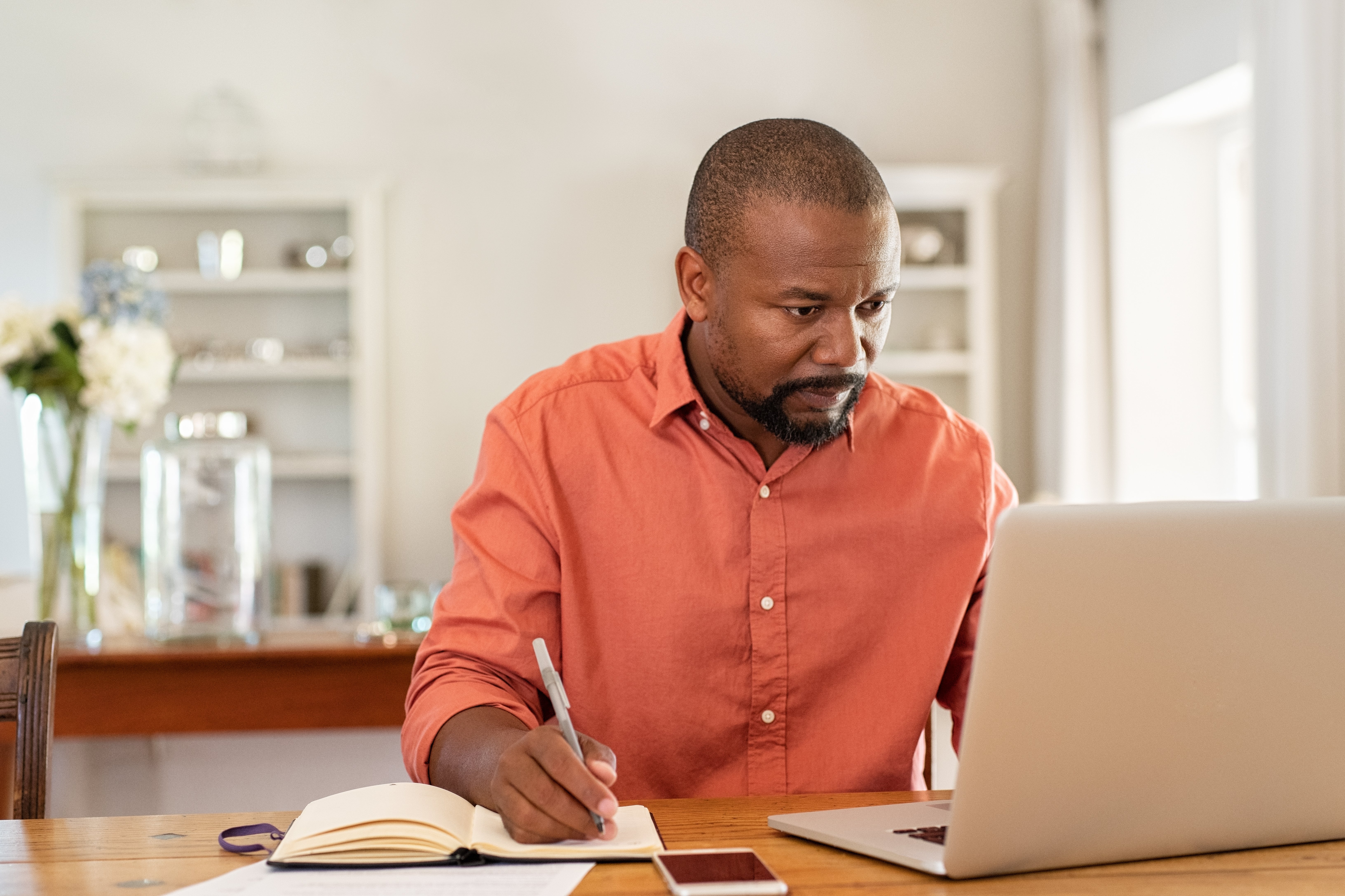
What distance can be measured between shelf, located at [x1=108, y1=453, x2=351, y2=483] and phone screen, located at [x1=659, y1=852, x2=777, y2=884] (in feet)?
12.0

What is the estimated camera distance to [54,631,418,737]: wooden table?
2064 mm

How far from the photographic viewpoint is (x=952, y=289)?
4535 mm

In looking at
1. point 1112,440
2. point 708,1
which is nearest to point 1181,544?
point 1112,440

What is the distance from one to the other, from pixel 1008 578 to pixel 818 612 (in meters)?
0.56

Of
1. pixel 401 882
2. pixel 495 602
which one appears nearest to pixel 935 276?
pixel 495 602

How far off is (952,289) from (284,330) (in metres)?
2.40

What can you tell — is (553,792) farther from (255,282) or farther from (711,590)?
(255,282)

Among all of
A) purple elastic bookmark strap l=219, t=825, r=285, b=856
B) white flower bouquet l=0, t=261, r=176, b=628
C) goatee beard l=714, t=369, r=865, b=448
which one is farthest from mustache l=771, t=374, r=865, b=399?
white flower bouquet l=0, t=261, r=176, b=628

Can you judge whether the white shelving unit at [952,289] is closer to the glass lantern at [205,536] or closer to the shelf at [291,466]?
the shelf at [291,466]

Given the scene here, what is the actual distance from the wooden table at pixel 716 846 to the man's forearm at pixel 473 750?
13 centimetres

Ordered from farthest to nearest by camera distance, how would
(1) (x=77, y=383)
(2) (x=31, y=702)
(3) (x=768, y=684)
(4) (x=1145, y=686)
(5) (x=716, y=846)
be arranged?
(1) (x=77, y=383)
(3) (x=768, y=684)
(2) (x=31, y=702)
(5) (x=716, y=846)
(4) (x=1145, y=686)

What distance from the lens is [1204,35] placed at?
3564mm

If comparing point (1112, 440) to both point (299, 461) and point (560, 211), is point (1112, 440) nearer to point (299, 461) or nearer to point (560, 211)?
point (560, 211)

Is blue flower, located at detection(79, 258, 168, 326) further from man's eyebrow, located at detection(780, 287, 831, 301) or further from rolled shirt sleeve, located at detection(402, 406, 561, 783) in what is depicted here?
man's eyebrow, located at detection(780, 287, 831, 301)
